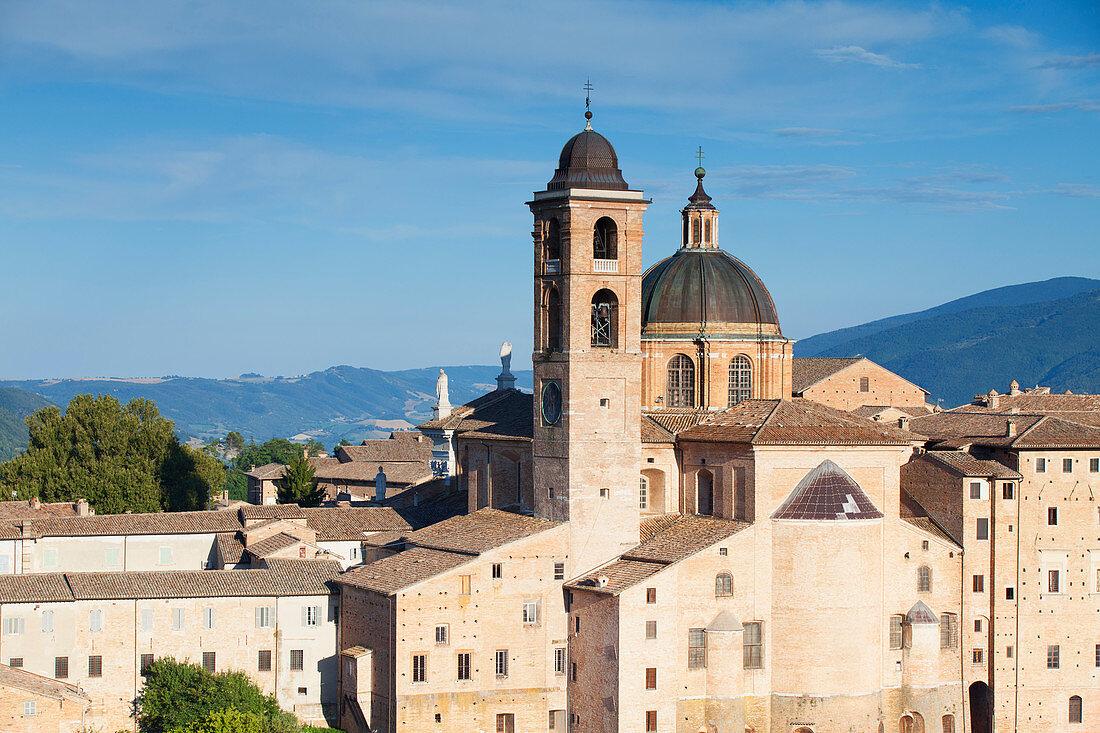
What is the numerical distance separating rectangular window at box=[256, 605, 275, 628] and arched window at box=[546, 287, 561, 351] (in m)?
13.6

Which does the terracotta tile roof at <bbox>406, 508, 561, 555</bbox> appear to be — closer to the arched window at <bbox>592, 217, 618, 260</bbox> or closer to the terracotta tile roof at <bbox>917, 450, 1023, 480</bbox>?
the arched window at <bbox>592, 217, 618, 260</bbox>

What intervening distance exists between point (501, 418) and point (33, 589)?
1933cm

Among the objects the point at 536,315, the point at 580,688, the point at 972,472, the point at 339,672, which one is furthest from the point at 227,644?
the point at 972,472

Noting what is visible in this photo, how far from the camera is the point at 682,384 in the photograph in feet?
201

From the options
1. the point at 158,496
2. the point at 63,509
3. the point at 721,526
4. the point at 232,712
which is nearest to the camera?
the point at 232,712

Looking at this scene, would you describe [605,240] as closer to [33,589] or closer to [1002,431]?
[1002,431]

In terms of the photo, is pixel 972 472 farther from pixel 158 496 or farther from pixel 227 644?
pixel 158 496

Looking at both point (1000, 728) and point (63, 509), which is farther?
point (63, 509)

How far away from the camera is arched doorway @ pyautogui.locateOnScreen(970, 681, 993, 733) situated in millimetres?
55500

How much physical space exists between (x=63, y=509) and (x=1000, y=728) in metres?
44.5

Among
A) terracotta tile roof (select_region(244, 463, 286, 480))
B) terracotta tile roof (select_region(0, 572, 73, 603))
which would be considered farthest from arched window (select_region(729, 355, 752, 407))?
terracotta tile roof (select_region(244, 463, 286, 480))

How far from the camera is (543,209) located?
55719mm

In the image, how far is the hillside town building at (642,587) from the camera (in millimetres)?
51344

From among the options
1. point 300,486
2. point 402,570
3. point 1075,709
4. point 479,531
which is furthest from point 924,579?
point 300,486
